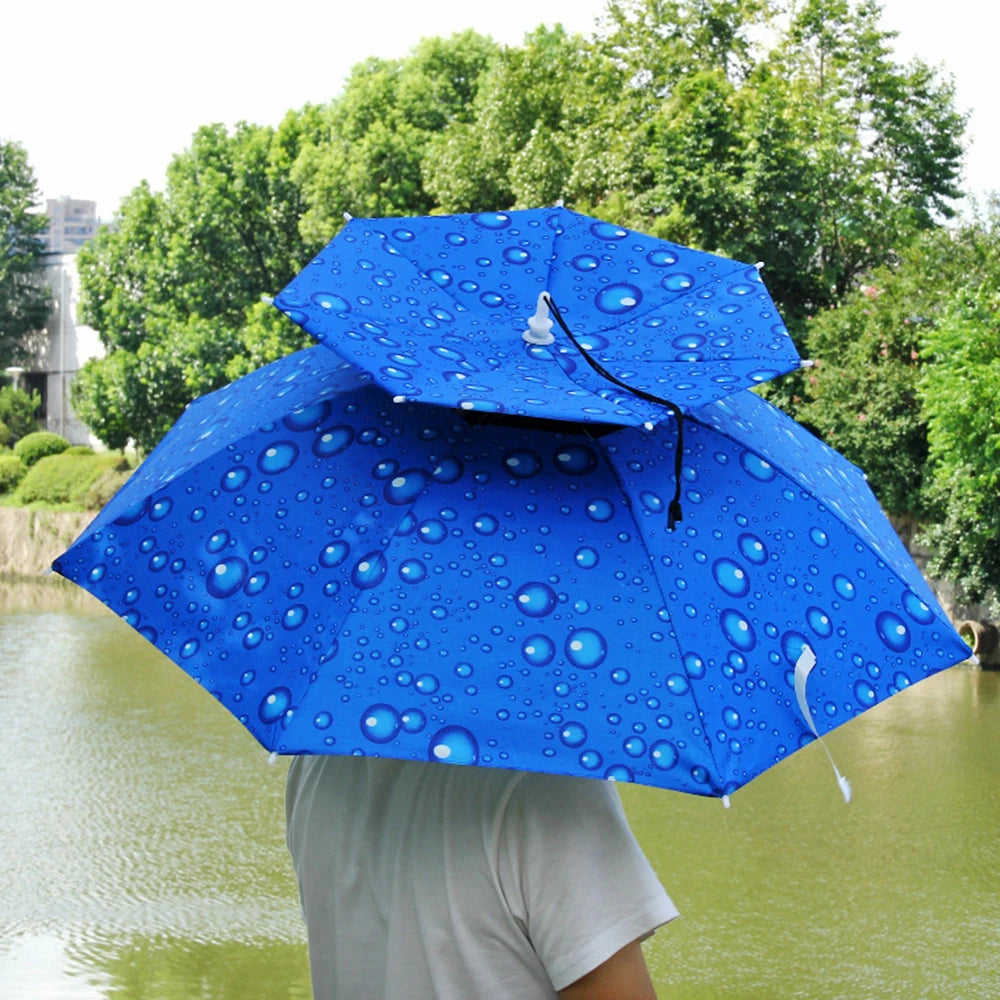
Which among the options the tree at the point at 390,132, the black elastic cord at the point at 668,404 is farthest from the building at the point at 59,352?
the black elastic cord at the point at 668,404

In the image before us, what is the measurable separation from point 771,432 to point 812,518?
213mm

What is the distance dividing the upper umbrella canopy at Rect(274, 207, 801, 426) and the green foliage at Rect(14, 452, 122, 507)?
23.7 metres

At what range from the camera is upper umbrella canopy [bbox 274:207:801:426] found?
146cm

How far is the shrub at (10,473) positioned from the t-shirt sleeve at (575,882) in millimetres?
26751

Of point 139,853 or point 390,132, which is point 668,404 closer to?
point 139,853

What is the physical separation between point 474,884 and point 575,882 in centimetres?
11

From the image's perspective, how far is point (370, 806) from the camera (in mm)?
1430

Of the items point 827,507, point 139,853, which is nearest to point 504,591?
point 827,507

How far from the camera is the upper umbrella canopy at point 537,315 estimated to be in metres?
1.46

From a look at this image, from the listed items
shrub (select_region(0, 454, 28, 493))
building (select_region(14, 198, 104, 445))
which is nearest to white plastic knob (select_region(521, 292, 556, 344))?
shrub (select_region(0, 454, 28, 493))

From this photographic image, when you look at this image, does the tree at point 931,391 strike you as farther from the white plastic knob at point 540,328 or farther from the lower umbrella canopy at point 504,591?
the white plastic knob at point 540,328

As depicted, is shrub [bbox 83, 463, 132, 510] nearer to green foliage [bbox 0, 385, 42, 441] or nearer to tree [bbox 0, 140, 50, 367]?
green foliage [bbox 0, 385, 42, 441]

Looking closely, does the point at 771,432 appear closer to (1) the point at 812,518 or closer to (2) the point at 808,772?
(1) the point at 812,518

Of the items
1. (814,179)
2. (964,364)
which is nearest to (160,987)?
(964,364)
